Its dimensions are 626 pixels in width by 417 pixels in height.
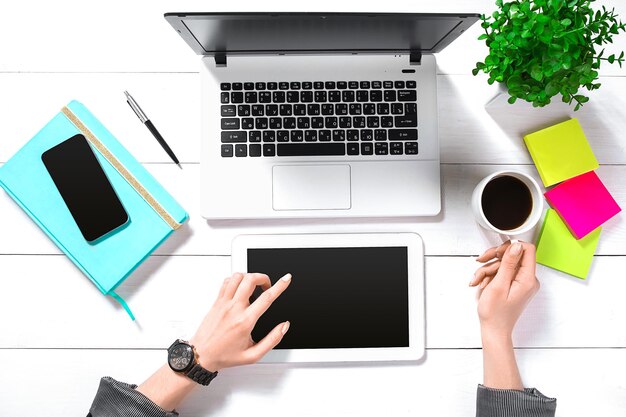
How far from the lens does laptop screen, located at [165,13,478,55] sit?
2.23ft

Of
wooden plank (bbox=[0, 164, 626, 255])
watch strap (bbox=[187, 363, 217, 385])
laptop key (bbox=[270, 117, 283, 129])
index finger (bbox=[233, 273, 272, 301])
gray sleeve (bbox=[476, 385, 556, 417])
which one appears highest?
laptop key (bbox=[270, 117, 283, 129])

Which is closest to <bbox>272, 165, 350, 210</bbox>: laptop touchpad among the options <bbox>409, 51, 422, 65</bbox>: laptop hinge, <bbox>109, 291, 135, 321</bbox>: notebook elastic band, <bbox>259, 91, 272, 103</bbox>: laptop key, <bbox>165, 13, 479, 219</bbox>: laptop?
<bbox>165, 13, 479, 219</bbox>: laptop

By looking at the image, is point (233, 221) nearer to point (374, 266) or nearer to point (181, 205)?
point (181, 205)

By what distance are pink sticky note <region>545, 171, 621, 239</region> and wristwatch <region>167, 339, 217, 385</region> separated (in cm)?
67

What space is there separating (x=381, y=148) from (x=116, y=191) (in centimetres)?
47

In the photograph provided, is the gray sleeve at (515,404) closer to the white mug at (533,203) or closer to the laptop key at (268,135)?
the white mug at (533,203)

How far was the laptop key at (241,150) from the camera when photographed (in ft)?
2.79

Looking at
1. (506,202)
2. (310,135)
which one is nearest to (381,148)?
(310,135)

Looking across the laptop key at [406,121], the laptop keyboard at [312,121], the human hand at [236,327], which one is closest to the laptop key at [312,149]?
the laptop keyboard at [312,121]

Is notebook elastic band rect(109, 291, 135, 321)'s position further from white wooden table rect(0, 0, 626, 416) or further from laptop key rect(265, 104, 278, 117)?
laptop key rect(265, 104, 278, 117)

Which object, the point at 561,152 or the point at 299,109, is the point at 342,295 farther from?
the point at 561,152

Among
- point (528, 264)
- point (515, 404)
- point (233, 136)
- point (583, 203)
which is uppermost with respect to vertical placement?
point (233, 136)

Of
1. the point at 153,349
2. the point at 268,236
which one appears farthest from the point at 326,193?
the point at 153,349

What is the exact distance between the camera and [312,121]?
0.85 meters
